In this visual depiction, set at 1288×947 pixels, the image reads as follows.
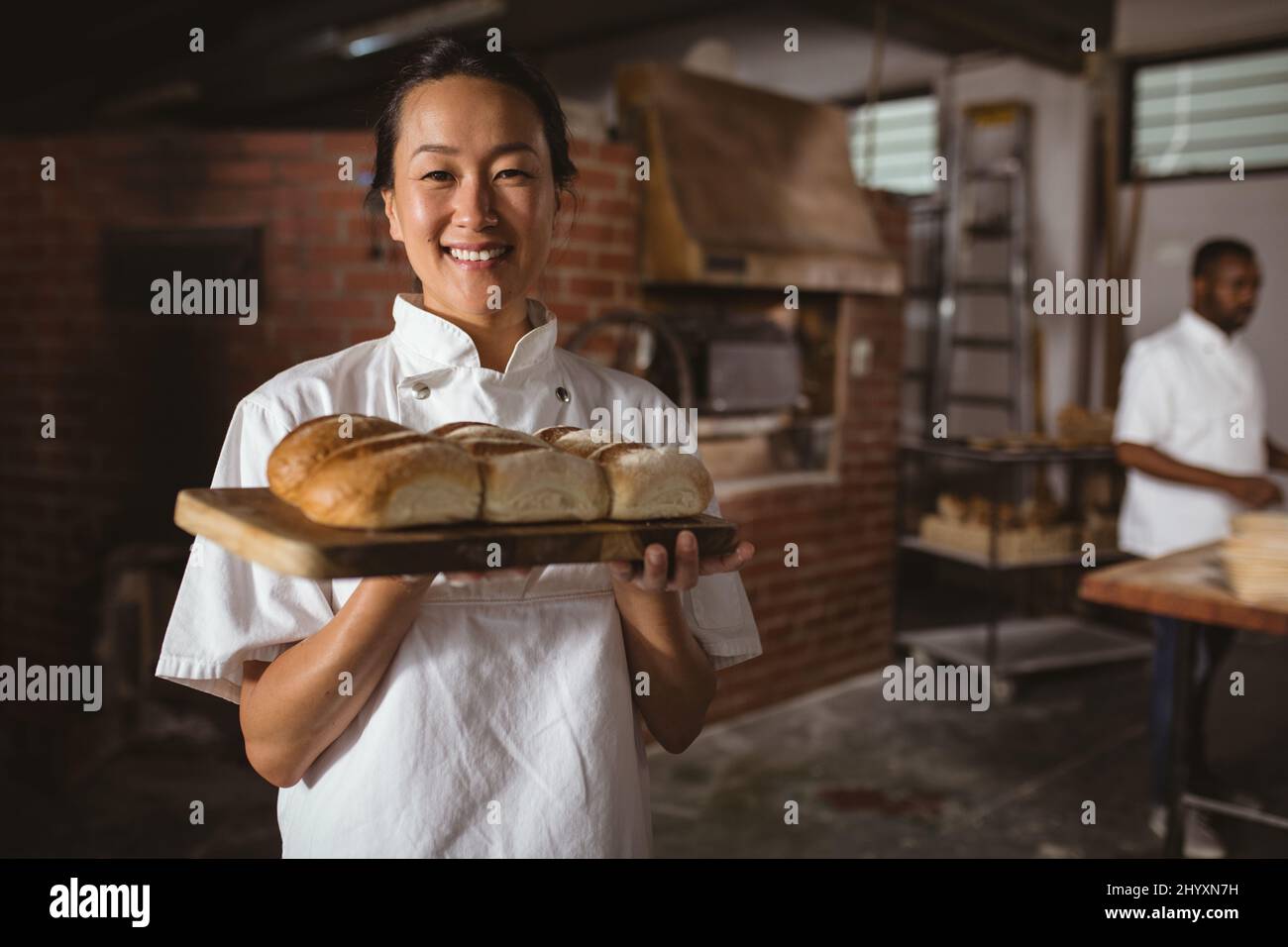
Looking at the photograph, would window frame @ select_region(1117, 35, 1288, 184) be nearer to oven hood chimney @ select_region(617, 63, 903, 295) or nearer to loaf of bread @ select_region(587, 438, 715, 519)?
oven hood chimney @ select_region(617, 63, 903, 295)

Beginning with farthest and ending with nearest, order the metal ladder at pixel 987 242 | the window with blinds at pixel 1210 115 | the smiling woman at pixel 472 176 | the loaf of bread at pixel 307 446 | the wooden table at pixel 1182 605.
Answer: the metal ladder at pixel 987 242 → the window with blinds at pixel 1210 115 → the wooden table at pixel 1182 605 → the smiling woman at pixel 472 176 → the loaf of bread at pixel 307 446

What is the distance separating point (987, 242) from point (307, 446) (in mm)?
5576

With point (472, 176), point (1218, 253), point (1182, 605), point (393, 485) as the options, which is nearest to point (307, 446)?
point (393, 485)

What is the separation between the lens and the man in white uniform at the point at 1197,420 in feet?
11.1

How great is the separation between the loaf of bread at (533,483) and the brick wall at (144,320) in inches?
93.7

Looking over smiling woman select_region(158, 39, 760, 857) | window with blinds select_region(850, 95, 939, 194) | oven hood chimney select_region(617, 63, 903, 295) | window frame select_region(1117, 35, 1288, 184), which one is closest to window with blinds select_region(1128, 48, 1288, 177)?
window frame select_region(1117, 35, 1288, 184)

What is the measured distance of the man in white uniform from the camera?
339 cm

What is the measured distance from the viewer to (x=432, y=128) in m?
1.11

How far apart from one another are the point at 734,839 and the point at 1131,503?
1762 mm

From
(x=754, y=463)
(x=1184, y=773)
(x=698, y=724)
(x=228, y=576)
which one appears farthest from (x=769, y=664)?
(x=228, y=576)

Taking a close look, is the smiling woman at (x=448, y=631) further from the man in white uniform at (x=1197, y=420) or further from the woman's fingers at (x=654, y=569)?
the man in white uniform at (x=1197, y=420)

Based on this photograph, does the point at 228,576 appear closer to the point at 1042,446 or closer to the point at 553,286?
the point at 553,286

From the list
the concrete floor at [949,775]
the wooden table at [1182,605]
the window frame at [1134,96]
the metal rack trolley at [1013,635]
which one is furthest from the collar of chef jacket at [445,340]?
the window frame at [1134,96]

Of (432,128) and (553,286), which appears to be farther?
(553,286)
